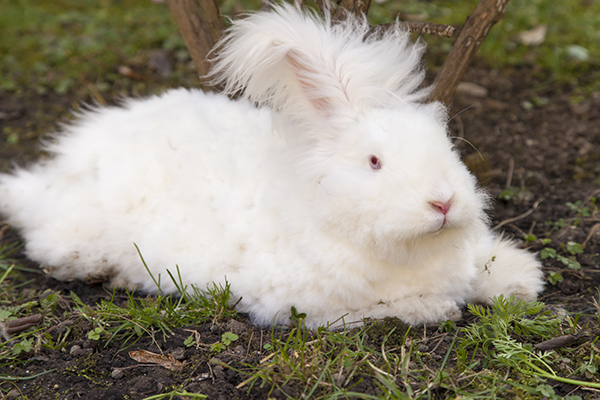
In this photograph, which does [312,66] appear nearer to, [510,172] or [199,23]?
[199,23]

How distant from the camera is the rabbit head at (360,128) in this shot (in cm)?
248

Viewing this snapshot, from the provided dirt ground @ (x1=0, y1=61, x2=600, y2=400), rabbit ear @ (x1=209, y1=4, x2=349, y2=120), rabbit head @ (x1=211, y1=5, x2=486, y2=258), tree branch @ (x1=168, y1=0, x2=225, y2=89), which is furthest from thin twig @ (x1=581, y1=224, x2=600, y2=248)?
tree branch @ (x1=168, y1=0, x2=225, y2=89)

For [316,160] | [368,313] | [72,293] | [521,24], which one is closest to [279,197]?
[316,160]

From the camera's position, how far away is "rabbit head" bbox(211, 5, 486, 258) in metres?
2.48

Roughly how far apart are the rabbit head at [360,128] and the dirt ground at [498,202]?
514 millimetres

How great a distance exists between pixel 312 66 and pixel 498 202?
1883 millimetres

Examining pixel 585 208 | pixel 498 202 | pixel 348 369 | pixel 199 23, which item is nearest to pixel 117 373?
pixel 348 369

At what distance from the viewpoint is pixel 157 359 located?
2.63 m

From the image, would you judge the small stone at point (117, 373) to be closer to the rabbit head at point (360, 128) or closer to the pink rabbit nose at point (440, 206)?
the rabbit head at point (360, 128)

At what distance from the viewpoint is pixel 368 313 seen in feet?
9.40

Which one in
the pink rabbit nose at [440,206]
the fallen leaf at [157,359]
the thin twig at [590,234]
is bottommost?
the fallen leaf at [157,359]

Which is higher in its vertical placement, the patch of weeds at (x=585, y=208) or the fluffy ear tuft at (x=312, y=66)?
the fluffy ear tuft at (x=312, y=66)

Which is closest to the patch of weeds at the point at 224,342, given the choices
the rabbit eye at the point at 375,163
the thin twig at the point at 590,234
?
the rabbit eye at the point at 375,163

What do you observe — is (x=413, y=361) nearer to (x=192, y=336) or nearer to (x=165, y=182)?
(x=192, y=336)
